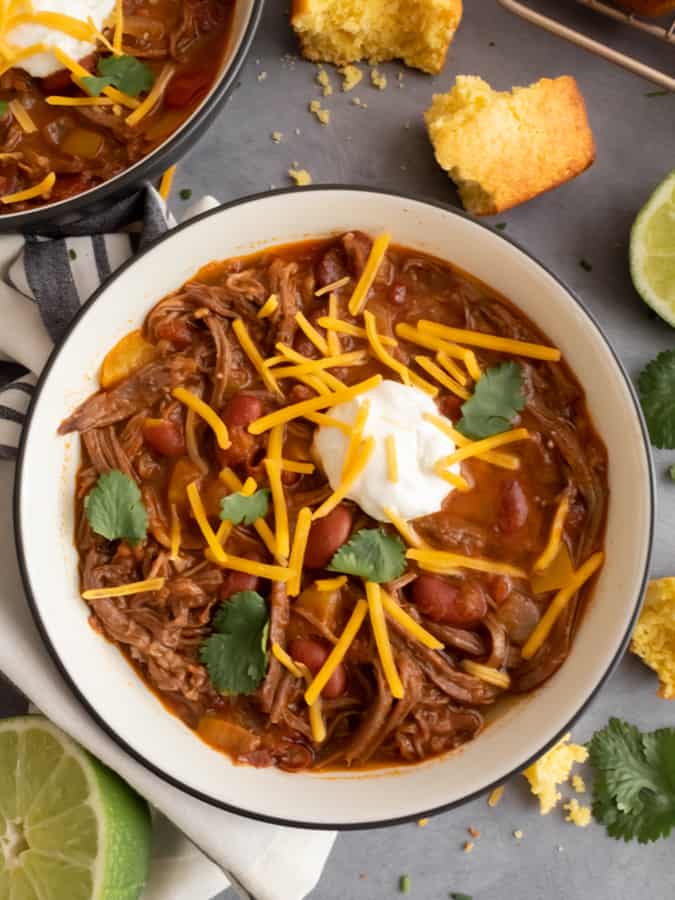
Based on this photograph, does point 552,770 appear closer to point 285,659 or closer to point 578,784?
point 578,784

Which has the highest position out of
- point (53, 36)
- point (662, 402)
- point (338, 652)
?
point (53, 36)

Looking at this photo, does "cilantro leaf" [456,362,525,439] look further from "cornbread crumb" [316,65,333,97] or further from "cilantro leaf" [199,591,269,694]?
"cornbread crumb" [316,65,333,97]

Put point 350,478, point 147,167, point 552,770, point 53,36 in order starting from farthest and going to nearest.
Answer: point 552,770 → point 53,36 → point 147,167 → point 350,478

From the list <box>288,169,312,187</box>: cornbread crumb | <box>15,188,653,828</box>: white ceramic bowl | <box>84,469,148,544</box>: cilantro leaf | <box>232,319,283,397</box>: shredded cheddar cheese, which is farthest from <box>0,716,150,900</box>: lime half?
<box>288,169,312,187</box>: cornbread crumb

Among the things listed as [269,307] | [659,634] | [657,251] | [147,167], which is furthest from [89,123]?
[659,634]

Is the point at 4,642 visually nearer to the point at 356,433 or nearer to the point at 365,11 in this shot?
the point at 356,433

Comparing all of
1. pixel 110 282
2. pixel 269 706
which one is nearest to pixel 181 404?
pixel 110 282
